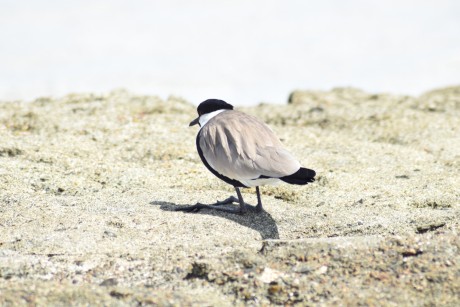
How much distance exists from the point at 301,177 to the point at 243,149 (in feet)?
1.40

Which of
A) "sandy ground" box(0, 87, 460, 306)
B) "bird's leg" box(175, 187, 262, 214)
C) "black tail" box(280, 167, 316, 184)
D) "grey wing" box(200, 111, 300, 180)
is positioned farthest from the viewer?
"bird's leg" box(175, 187, 262, 214)

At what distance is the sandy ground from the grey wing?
1.06ft

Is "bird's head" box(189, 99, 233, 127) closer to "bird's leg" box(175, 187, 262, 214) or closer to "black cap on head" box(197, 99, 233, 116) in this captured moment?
"black cap on head" box(197, 99, 233, 116)

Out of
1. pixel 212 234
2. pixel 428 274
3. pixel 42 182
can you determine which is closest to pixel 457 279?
pixel 428 274

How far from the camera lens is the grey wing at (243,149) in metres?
3.87

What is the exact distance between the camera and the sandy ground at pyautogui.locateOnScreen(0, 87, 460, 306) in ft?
9.46

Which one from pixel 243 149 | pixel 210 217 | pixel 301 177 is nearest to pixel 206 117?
pixel 243 149

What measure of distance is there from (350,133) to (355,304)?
449 centimetres

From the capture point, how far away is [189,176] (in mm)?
5215

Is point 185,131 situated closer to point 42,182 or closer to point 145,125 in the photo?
point 145,125

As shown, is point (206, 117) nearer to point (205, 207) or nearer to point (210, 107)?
point (210, 107)

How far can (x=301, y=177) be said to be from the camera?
377 centimetres

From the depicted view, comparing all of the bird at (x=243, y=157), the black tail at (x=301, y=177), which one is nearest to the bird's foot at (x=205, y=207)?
the bird at (x=243, y=157)

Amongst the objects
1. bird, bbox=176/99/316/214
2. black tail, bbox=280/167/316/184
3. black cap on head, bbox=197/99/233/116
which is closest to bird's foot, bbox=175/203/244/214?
bird, bbox=176/99/316/214
